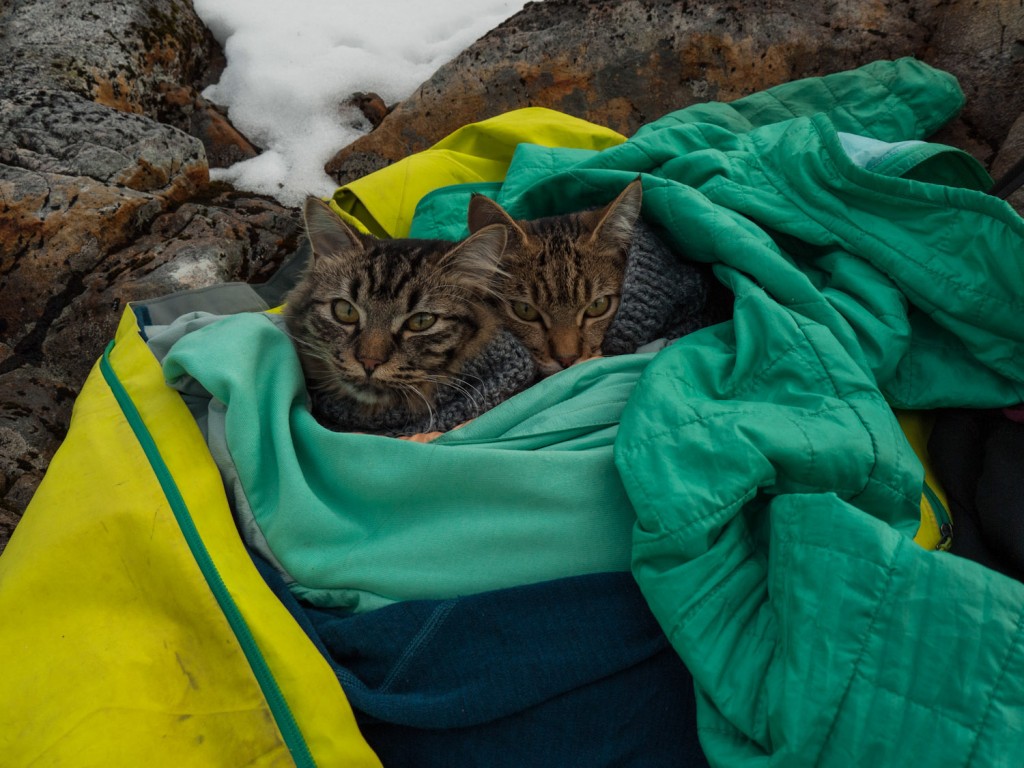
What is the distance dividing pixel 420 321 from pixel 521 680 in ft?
3.89

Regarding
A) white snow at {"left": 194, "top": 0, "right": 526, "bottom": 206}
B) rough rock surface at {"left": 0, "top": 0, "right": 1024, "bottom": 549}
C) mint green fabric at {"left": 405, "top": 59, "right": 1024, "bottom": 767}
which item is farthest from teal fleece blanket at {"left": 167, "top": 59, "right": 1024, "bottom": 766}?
white snow at {"left": 194, "top": 0, "right": 526, "bottom": 206}

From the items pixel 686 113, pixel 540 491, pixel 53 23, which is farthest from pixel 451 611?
pixel 53 23

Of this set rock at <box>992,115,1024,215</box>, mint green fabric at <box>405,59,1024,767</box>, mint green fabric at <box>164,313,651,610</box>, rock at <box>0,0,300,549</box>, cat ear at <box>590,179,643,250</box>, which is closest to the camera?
mint green fabric at <box>405,59,1024,767</box>

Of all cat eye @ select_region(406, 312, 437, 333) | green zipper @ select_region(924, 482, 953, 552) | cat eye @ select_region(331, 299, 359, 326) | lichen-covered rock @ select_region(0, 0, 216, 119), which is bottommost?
green zipper @ select_region(924, 482, 953, 552)

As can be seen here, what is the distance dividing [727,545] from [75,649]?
4.72ft

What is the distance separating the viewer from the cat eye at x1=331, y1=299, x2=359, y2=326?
2105mm

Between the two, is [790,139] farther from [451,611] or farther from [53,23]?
[53,23]

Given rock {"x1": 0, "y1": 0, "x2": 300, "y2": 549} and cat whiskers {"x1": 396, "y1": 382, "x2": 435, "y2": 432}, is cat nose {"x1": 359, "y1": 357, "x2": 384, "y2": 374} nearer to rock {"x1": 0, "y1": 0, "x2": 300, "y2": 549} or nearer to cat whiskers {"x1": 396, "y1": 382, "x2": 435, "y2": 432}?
cat whiskers {"x1": 396, "y1": 382, "x2": 435, "y2": 432}

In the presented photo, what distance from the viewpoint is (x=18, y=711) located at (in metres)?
1.31

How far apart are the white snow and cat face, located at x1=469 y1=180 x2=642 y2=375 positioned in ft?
6.10

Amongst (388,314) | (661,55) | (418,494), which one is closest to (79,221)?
(388,314)

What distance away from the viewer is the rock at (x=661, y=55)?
116 inches

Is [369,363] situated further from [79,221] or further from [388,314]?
[79,221]

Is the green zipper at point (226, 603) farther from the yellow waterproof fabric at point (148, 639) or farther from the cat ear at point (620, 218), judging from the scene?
the cat ear at point (620, 218)
